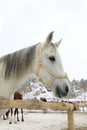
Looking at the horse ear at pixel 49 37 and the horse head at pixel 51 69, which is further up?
the horse ear at pixel 49 37

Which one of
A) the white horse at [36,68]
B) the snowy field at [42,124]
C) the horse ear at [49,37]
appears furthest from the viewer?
the snowy field at [42,124]

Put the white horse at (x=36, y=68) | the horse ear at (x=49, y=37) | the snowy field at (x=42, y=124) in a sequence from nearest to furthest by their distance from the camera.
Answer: the white horse at (x=36, y=68)
the horse ear at (x=49, y=37)
the snowy field at (x=42, y=124)

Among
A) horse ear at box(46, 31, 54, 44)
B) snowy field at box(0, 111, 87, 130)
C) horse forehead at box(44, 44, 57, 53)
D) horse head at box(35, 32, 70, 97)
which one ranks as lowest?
snowy field at box(0, 111, 87, 130)

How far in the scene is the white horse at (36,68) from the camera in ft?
Result: 11.2

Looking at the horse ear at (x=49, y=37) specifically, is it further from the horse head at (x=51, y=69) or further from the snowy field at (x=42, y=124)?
the snowy field at (x=42, y=124)

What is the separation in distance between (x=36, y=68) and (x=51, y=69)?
0.72 feet

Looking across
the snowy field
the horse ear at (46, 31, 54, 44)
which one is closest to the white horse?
the horse ear at (46, 31, 54, 44)

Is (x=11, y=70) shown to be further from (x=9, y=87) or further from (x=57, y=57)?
(x=57, y=57)

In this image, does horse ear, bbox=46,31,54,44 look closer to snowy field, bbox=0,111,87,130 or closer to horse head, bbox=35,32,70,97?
horse head, bbox=35,32,70,97

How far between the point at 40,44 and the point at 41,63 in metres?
0.33

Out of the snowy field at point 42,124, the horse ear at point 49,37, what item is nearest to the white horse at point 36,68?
the horse ear at point 49,37

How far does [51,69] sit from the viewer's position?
3.56 m

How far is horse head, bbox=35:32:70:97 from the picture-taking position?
342 cm

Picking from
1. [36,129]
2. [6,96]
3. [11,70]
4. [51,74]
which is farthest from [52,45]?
[36,129]
